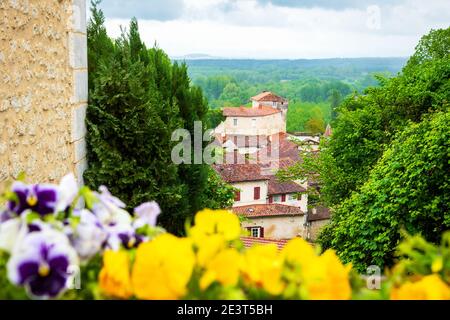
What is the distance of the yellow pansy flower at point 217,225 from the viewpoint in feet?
3.61

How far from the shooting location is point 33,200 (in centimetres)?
114

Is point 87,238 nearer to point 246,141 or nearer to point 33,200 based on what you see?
point 33,200

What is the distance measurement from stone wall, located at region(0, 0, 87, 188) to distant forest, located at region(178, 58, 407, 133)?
7046 centimetres

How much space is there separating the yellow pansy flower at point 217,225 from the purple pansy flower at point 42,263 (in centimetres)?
26

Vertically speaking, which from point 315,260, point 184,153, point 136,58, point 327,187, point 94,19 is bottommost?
point 327,187

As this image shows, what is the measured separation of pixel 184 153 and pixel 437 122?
4893 mm

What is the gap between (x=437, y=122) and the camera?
8508mm

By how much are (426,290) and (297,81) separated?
131207 mm

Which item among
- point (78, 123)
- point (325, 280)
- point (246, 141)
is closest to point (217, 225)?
point (325, 280)

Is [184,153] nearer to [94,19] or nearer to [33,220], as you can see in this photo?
[94,19]

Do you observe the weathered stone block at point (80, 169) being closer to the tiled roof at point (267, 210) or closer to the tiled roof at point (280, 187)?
the tiled roof at point (267, 210)

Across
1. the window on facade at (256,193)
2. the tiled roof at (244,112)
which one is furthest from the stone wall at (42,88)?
the tiled roof at (244,112)

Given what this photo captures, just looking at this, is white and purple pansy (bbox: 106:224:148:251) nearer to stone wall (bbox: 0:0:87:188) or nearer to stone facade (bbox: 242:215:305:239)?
stone wall (bbox: 0:0:87:188)

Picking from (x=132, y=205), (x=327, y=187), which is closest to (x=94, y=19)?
(x=132, y=205)
